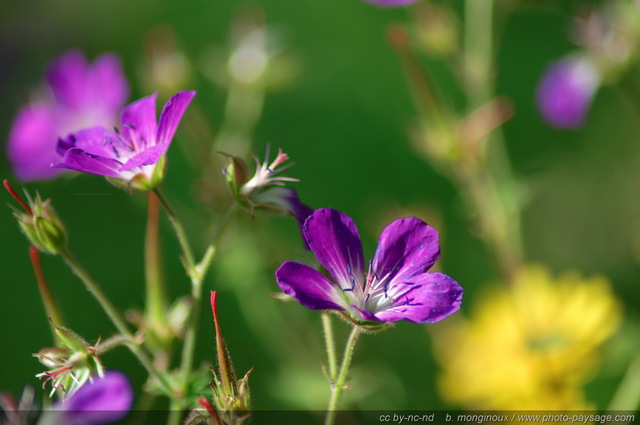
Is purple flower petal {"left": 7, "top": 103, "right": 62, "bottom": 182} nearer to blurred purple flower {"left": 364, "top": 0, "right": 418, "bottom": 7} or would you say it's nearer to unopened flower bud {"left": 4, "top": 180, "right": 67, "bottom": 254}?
unopened flower bud {"left": 4, "top": 180, "right": 67, "bottom": 254}

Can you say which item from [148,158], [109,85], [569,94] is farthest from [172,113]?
[569,94]

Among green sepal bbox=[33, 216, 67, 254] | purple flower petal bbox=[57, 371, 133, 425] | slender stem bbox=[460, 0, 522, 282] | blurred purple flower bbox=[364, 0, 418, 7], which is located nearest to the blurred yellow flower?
slender stem bbox=[460, 0, 522, 282]

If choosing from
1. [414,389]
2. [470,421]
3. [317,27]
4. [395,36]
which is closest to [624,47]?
[395,36]

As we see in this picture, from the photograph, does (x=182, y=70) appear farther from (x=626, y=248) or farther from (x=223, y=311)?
(x=626, y=248)

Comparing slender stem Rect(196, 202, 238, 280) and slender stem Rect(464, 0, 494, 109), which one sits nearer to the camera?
slender stem Rect(196, 202, 238, 280)

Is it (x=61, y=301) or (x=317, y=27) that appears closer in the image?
(x=61, y=301)

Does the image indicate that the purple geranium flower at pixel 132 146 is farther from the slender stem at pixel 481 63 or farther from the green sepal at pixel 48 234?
the slender stem at pixel 481 63
